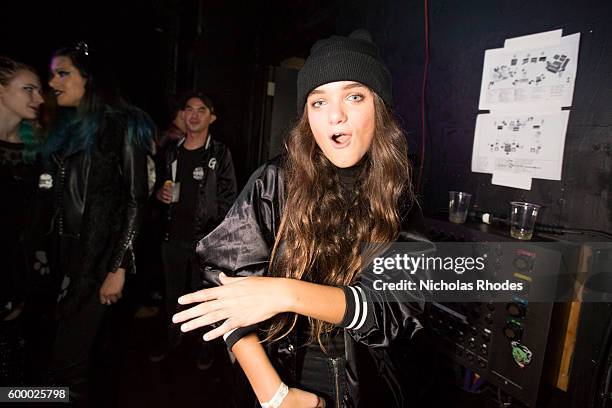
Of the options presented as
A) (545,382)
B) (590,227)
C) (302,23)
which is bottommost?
(545,382)

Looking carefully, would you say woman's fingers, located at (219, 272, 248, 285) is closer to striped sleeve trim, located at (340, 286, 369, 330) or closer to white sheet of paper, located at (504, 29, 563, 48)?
striped sleeve trim, located at (340, 286, 369, 330)

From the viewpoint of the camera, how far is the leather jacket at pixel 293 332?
100 centimetres

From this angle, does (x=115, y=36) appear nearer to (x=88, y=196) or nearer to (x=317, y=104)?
(x=88, y=196)

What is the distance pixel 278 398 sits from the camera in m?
0.95

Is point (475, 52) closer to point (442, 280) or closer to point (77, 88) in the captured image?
point (442, 280)

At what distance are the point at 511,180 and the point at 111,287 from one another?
7.67ft

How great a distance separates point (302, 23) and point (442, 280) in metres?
2.91

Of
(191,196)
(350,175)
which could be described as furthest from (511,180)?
(191,196)

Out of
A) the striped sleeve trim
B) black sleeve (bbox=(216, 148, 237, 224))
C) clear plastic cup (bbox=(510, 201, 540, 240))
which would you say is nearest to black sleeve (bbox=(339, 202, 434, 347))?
the striped sleeve trim

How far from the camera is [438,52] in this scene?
2.21m

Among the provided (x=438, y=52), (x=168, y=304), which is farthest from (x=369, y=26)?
(x=168, y=304)

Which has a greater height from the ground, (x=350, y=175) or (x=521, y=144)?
(x=521, y=144)

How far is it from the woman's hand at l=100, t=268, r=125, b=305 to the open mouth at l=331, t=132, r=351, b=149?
5.33ft

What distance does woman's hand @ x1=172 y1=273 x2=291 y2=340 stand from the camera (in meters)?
0.89
